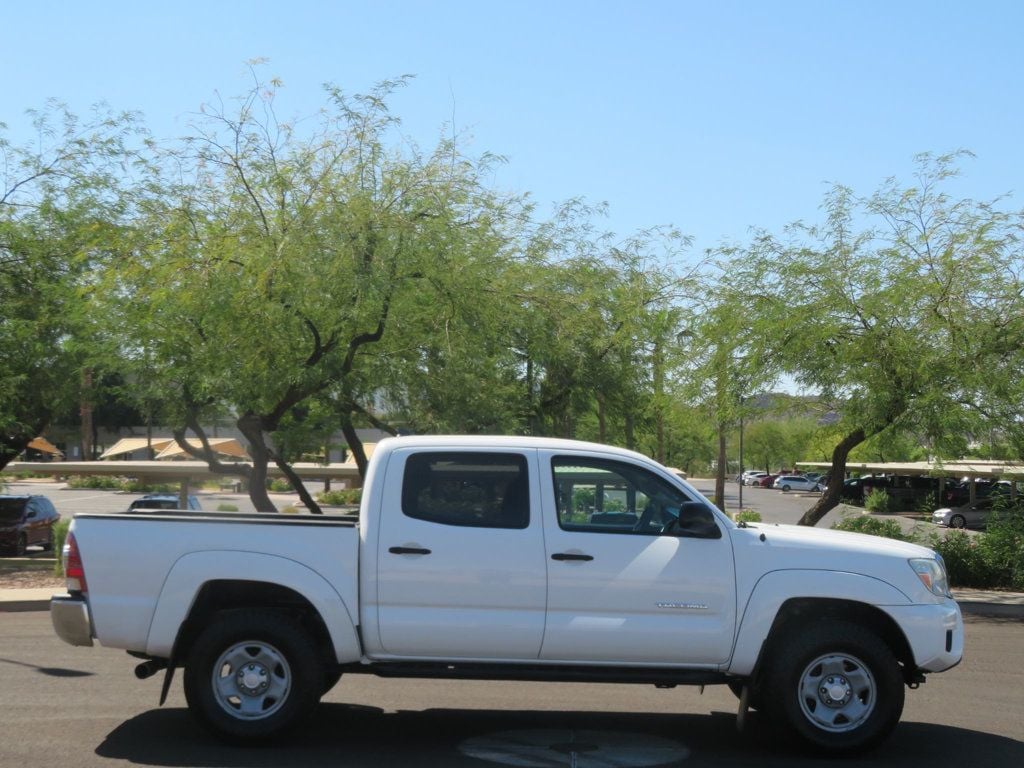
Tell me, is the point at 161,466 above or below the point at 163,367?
below

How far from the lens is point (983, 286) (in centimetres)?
1642

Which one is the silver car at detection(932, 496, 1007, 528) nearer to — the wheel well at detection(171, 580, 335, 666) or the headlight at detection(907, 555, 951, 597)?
the headlight at detection(907, 555, 951, 597)

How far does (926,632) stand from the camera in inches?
287

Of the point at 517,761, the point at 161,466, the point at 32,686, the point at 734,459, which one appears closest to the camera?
the point at 517,761

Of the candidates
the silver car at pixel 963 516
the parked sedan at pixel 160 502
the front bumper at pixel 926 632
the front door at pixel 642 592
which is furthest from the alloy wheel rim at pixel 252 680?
the silver car at pixel 963 516

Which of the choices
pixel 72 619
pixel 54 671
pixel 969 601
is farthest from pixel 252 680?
pixel 969 601

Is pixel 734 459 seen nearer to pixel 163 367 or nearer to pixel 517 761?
pixel 163 367

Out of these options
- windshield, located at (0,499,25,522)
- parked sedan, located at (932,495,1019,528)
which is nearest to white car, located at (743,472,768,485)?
parked sedan, located at (932,495,1019,528)

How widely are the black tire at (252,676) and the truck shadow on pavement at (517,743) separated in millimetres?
183

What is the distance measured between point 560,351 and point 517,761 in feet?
43.0

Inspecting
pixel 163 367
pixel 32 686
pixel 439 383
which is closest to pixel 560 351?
pixel 439 383

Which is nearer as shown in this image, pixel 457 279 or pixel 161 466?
pixel 457 279

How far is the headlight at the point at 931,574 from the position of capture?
7398 millimetres

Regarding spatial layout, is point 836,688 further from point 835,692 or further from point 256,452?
point 256,452
